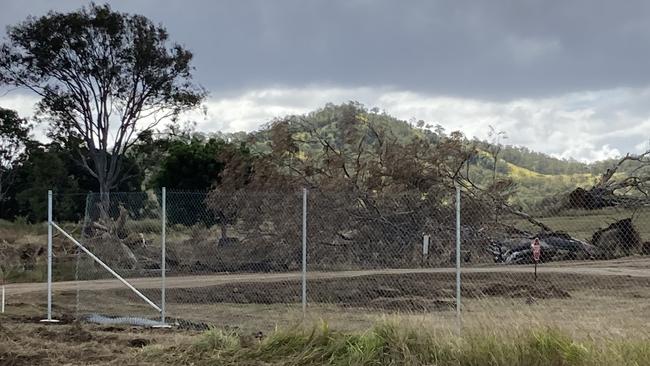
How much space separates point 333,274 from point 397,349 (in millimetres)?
8430

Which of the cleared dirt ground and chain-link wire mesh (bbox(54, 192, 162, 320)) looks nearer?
the cleared dirt ground

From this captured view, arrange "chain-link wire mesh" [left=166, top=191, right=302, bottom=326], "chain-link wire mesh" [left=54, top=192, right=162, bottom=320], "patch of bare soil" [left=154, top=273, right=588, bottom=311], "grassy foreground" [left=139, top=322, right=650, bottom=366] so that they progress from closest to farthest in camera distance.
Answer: "grassy foreground" [left=139, top=322, right=650, bottom=366] < "chain-link wire mesh" [left=54, top=192, right=162, bottom=320] < "patch of bare soil" [left=154, top=273, right=588, bottom=311] < "chain-link wire mesh" [left=166, top=191, right=302, bottom=326]

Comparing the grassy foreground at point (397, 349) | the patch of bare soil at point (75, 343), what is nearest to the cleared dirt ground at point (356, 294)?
the patch of bare soil at point (75, 343)

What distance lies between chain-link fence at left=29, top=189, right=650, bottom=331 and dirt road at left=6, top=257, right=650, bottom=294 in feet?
0.16

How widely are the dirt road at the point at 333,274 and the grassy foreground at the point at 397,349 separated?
744 cm

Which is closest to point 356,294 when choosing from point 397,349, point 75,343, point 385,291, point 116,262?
point 385,291

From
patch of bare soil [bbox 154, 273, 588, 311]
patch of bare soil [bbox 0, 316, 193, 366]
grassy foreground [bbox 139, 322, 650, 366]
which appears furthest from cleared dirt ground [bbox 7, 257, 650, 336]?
grassy foreground [bbox 139, 322, 650, 366]

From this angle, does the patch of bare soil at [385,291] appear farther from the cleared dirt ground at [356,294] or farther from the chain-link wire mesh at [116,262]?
the chain-link wire mesh at [116,262]

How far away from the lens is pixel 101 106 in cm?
4109

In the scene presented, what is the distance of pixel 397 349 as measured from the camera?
8.22 meters

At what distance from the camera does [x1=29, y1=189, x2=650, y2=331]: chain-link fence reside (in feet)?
47.7

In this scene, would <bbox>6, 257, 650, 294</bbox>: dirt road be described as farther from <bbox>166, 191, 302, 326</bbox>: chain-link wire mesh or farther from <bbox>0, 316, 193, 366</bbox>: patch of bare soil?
<bbox>0, 316, 193, 366</bbox>: patch of bare soil

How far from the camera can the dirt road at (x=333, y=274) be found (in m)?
16.8

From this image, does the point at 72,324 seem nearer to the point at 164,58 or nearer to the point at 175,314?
the point at 175,314
